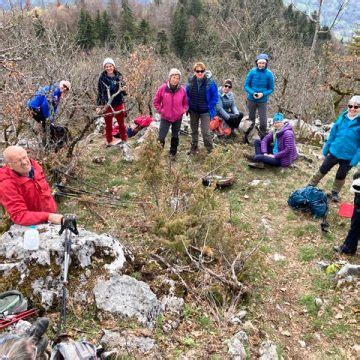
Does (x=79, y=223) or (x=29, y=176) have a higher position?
(x=29, y=176)

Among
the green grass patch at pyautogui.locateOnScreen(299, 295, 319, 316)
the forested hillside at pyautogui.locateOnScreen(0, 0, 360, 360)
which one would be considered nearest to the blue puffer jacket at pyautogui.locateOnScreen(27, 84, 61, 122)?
the forested hillside at pyautogui.locateOnScreen(0, 0, 360, 360)

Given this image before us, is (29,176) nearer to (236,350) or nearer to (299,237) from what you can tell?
(236,350)

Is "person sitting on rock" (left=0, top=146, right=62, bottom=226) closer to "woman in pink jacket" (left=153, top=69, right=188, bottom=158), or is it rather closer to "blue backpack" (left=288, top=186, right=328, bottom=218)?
"woman in pink jacket" (left=153, top=69, right=188, bottom=158)

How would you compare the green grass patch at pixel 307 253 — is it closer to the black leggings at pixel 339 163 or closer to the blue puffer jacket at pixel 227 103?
the black leggings at pixel 339 163

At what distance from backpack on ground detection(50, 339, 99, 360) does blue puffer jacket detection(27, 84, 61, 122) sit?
4788 millimetres

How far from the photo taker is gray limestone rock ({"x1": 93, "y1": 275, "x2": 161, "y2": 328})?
3.72 metres

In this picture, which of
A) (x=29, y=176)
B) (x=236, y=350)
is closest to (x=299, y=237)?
(x=236, y=350)

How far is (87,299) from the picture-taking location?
3805mm

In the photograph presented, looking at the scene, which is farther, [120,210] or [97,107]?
[97,107]

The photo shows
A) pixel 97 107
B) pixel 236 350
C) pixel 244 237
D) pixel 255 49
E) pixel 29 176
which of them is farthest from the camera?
pixel 255 49

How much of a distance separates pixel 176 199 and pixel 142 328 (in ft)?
7.50

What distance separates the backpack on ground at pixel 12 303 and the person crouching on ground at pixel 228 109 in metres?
6.99

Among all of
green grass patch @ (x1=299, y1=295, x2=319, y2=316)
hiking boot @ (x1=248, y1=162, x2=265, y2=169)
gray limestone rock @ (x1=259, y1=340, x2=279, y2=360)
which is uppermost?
gray limestone rock @ (x1=259, y1=340, x2=279, y2=360)

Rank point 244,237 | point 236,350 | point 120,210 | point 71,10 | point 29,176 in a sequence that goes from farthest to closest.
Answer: point 71,10
point 120,210
point 244,237
point 29,176
point 236,350
